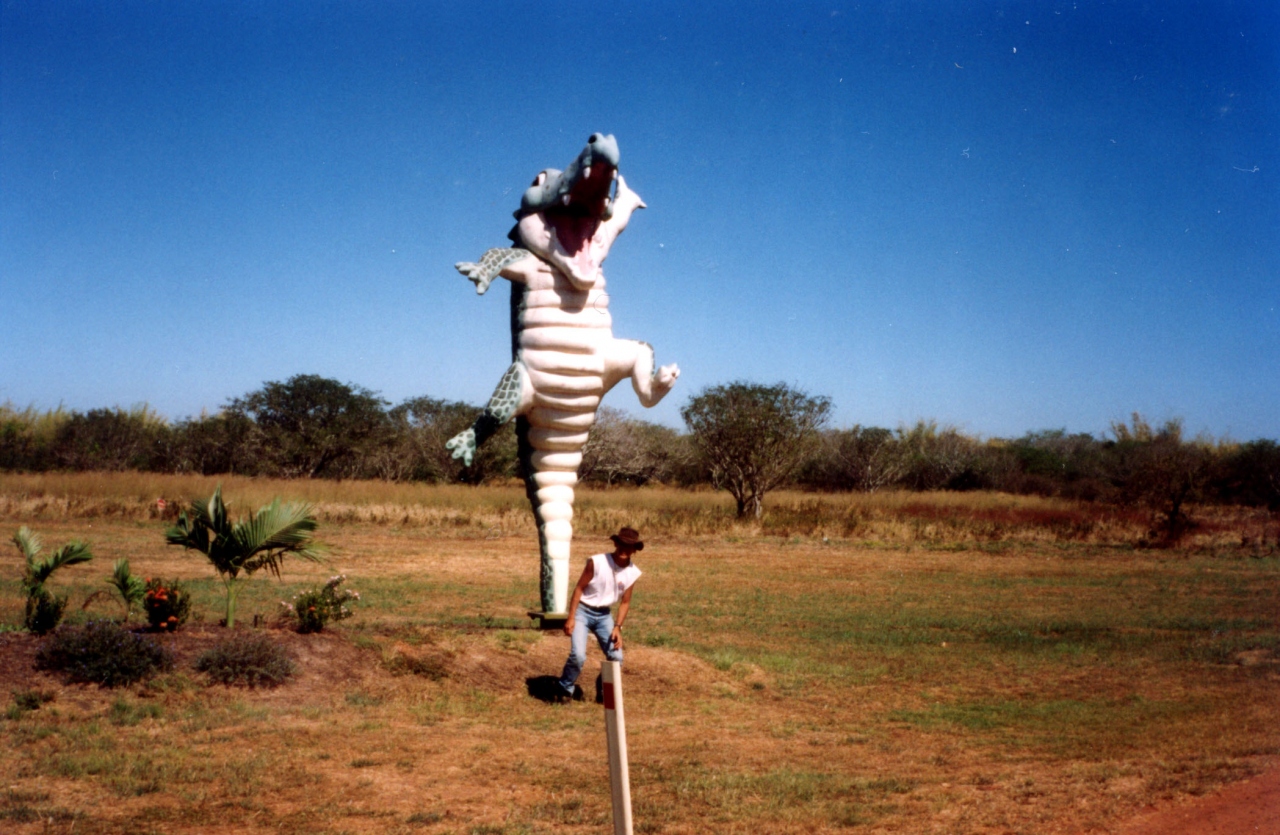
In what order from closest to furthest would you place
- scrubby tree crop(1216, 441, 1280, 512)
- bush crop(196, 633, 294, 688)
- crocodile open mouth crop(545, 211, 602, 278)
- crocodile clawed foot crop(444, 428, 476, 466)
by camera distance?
bush crop(196, 633, 294, 688), crocodile clawed foot crop(444, 428, 476, 466), crocodile open mouth crop(545, 211, 602, 278), scrubby tree crop(1216, 441, 1280, 512)

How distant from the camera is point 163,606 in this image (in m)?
8.02

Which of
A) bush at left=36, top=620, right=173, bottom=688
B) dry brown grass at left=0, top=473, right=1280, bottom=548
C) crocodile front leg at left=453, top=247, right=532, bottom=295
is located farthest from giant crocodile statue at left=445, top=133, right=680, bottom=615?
dry brown grass at left=0, top=473, right=1280, bottom=548

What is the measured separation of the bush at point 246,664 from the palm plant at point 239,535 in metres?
0.84

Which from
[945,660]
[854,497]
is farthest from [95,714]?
[854,497]

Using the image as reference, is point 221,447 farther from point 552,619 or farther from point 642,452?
point 552,619

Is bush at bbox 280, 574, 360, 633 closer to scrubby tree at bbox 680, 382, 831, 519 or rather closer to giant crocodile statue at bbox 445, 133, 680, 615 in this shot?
giant crocodile statue at bbox 445, 133, 680, 615

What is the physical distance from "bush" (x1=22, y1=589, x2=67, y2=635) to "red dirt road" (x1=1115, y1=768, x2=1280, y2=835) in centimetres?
712

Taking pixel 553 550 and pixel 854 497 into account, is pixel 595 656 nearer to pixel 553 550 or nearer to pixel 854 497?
pixel 553 550

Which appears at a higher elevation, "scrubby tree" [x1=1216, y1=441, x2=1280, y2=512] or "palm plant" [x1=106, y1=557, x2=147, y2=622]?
"scrubby tree" [x1=1216, y1=441, x2=1280, y2=512]

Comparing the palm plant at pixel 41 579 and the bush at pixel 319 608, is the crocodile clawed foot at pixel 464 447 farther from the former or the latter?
the palm plant at pixel 41 579

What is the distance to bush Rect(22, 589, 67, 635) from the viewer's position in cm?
784

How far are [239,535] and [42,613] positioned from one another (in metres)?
1.43

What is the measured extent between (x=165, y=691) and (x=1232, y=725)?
757 cm

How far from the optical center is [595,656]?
9.23 metres
